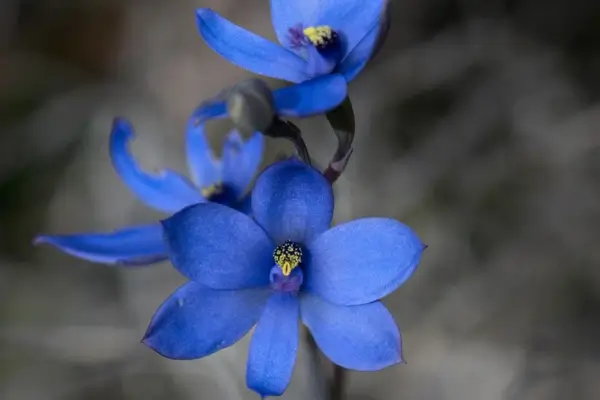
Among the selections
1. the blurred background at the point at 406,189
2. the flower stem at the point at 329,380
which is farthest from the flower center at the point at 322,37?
the blurred background at the point at 406,189

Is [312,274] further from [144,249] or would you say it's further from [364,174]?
[364,174]

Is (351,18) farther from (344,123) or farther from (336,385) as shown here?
(336,385)

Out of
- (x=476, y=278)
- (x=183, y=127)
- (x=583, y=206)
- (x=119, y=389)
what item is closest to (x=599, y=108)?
(x=583, y=206)

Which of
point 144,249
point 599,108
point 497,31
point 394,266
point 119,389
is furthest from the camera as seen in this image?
point 497,31

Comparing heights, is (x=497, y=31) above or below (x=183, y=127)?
above

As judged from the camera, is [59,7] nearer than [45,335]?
No

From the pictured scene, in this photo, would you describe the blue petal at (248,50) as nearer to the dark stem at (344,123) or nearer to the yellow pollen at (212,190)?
the dark stem at (344,123)
